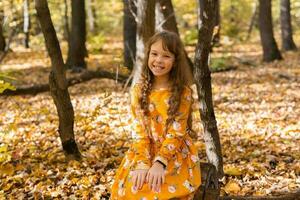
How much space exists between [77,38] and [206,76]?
10920mm

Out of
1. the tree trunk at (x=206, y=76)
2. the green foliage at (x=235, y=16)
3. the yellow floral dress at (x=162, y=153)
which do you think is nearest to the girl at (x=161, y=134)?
the yellow floral dress at (x=162, y=153)

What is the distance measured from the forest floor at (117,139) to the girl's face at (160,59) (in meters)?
1.84

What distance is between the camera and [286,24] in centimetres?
1753

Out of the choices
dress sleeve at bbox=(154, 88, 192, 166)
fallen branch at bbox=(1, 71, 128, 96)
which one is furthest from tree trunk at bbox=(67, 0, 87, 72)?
dress sleeve at bbox=(154, 88, 192, 166)

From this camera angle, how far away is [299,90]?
9.99 meters

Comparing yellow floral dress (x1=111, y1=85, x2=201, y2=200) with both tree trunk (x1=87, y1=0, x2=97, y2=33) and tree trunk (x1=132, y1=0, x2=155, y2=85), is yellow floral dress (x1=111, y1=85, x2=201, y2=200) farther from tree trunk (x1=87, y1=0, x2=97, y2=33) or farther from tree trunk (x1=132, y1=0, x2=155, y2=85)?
tree trunk (x1=87, y1=0, x2=97, y2=33)

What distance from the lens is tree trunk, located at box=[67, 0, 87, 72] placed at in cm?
1452

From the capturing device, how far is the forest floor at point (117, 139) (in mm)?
5008

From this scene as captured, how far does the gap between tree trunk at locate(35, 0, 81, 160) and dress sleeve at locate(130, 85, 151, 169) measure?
6.80ft

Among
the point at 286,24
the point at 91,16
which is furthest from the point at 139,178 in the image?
the point at 91,16

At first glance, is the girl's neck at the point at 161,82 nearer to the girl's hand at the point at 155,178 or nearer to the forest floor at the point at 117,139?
the girl's hand at the point at 155,178

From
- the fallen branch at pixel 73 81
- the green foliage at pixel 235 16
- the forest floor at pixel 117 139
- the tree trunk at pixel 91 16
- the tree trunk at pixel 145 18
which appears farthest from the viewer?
the tree trunk at pixel 91 16

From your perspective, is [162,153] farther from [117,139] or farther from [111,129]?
[111,129]

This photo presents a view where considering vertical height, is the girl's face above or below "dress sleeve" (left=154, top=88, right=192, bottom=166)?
above
